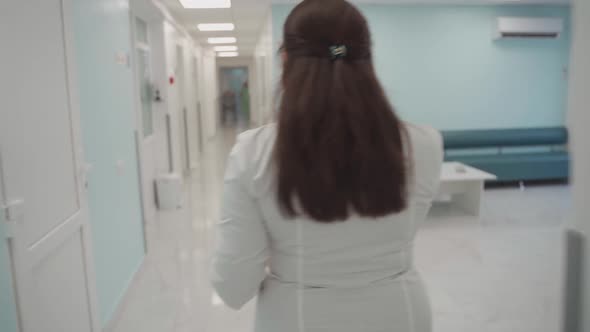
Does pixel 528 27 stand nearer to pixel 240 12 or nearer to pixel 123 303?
pixel 240 12

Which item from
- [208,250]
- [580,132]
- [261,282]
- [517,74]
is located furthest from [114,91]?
[517,74]

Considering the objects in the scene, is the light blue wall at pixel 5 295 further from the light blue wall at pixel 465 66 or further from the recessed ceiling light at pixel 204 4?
the light blue wall at pixel 465 66

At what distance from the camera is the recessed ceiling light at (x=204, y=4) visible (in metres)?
6.16

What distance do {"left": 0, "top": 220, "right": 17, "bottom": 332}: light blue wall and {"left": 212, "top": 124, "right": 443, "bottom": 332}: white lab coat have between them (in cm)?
96

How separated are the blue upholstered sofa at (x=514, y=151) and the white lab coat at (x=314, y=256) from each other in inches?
226

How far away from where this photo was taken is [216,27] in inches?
344

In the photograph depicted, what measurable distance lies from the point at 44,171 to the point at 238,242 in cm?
132

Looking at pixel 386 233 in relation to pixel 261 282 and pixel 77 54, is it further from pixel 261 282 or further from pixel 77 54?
pixel 77 54

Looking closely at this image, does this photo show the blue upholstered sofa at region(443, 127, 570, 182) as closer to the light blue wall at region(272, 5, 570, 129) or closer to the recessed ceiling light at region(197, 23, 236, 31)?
the light blue wall at region(272, 5, 570, 129)

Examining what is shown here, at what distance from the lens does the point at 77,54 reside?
8.32 feet

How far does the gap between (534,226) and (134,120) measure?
4082 millimetres

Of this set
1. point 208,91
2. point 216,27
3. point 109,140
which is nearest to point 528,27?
point 216,27

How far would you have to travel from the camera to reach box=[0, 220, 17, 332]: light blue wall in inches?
63.6

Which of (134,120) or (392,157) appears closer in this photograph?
(392,157)
